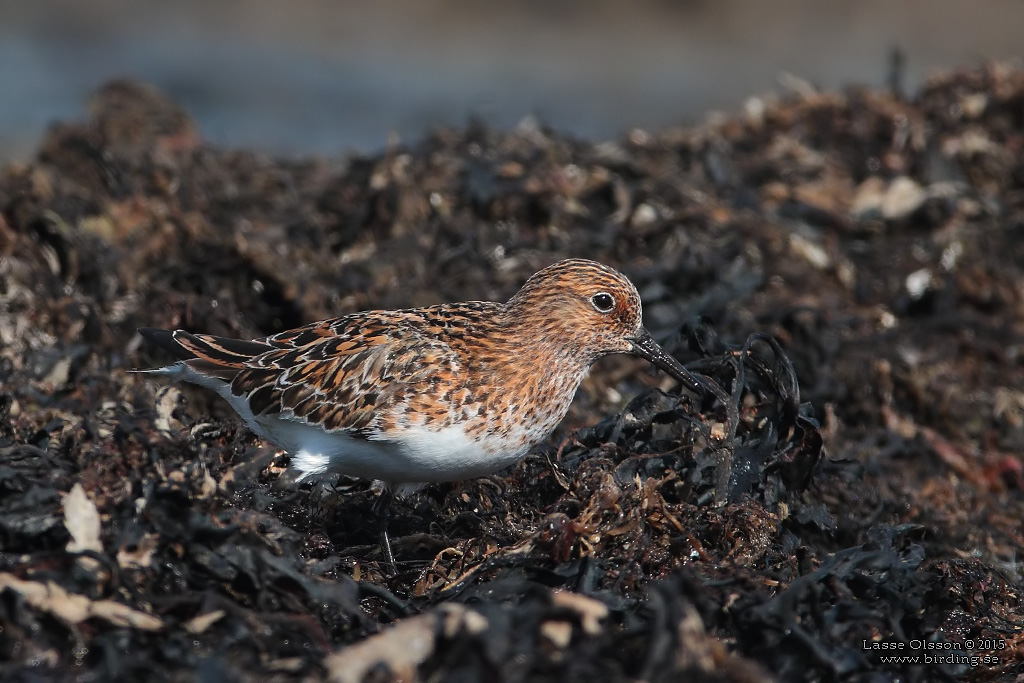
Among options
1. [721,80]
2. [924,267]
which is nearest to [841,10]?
[721,80]

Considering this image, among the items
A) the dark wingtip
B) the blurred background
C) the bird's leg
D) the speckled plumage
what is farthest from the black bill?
the blurred background

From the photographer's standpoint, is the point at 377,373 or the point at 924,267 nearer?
the point at 377,373

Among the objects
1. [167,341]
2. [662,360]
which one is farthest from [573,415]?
[167,341]

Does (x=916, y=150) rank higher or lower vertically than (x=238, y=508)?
higher

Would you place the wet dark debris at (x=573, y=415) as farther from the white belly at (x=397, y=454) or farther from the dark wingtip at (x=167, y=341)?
the dark wingtip at (x=167, y=341)

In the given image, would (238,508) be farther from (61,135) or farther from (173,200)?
(61,135)

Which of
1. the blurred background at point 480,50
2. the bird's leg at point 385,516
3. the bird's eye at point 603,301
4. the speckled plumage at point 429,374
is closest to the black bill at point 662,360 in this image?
the speckled plumage at point 429,374

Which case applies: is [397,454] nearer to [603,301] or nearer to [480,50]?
[603,301]
